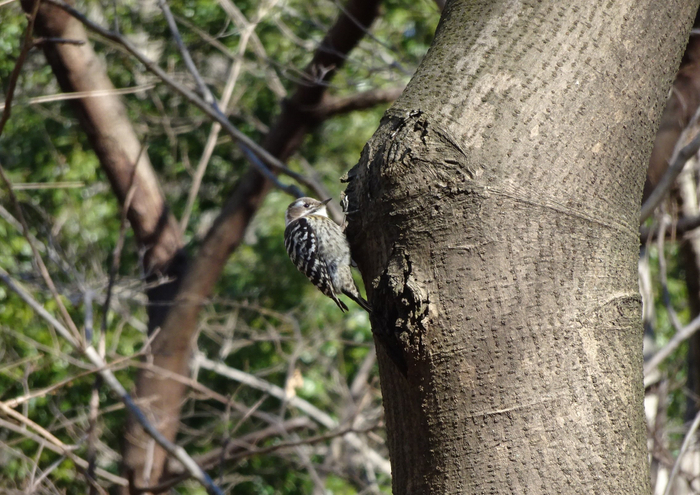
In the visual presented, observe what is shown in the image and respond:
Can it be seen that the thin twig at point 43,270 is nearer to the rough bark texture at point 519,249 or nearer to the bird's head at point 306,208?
the bird's head at point 306,208

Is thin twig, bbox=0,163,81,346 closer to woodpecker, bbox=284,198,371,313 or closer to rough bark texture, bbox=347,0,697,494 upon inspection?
woodpecker, bbox=284,198,371,313

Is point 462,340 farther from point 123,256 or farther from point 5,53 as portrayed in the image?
point 123,256

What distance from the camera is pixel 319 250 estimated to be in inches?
172

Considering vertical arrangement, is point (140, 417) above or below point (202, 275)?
below

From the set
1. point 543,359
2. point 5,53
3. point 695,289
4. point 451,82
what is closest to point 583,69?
point 451,82

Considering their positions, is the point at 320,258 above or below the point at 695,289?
below

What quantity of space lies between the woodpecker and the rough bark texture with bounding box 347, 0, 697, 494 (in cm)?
225

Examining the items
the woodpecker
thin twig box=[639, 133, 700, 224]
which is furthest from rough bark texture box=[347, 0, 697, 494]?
the woodpecker

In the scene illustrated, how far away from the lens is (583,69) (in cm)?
164

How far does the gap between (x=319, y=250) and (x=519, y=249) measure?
2.90m

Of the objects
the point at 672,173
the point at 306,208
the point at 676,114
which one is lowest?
the point at 306,208

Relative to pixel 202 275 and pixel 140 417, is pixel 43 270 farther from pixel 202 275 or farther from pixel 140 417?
pixel 202 275

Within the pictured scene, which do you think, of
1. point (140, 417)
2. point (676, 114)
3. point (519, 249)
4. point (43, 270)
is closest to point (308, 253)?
point (140, 417)

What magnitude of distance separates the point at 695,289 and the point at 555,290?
5.13 metres
